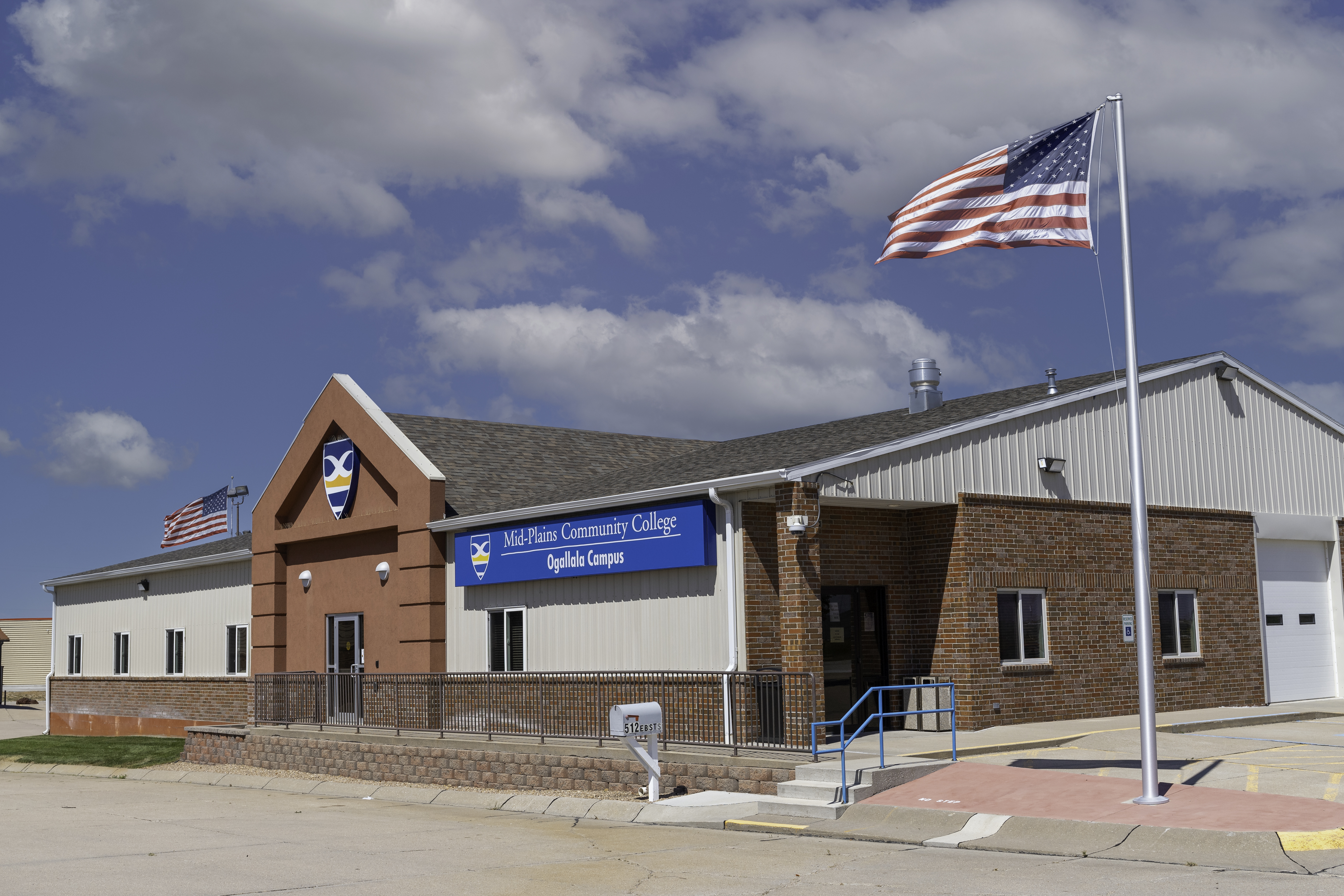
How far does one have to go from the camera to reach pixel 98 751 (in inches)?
1091

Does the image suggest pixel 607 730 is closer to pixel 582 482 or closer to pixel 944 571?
pixel 944 571

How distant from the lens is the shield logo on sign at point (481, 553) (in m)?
22.5

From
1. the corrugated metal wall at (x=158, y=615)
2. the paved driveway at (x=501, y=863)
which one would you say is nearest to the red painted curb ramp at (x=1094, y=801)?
the paved driveway at (x=501, y=863)

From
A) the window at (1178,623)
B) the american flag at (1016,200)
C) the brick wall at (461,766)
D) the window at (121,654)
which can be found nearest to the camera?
the american flag at (1016,200)

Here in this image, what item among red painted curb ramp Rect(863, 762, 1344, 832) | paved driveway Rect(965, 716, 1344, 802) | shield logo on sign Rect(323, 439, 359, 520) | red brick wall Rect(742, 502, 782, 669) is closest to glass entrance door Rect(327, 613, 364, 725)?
shield logo on sign Rect(323, 439, 359, 520)

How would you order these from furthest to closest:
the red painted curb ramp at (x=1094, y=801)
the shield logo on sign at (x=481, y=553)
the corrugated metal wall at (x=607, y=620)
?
the shield logo on sign at (x=481, y=553) → the corrugated metal wall at (x=607, y=620) → the red painted curb ramp at (x=1094, y=801)

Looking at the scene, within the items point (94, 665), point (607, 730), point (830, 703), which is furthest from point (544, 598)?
point (94, 665)

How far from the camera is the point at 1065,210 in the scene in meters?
13.6

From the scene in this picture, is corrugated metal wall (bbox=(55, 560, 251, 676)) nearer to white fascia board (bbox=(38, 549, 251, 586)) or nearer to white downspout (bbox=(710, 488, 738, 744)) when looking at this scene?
white fascia board (bbox=(38, 549, 251, 586))

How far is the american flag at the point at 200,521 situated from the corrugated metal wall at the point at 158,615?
238 centimetres

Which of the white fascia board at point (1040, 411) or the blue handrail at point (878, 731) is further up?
the white fascia board at point (1040, 411)

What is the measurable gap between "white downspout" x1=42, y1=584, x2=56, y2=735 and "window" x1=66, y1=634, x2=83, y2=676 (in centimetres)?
40

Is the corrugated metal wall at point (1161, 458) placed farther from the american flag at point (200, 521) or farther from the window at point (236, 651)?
the american flag at point (200, 521)

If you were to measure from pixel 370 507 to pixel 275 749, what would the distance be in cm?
500
